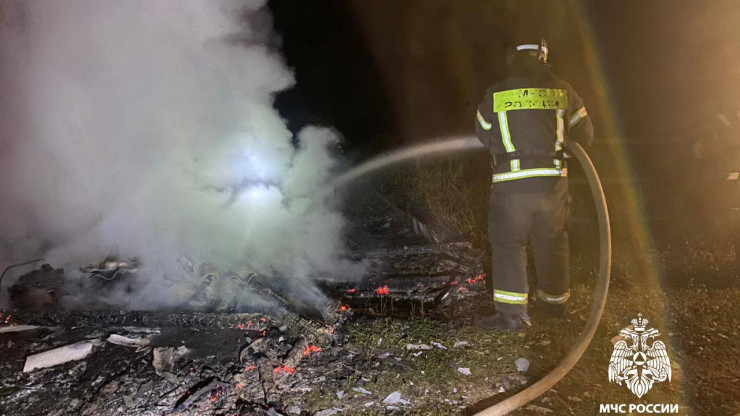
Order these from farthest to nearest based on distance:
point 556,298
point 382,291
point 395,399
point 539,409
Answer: point 382,291, point 556,298, point 395,399, point 539,409

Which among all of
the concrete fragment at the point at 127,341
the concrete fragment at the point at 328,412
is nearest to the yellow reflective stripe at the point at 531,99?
the concrete fragment at the point at 328,412

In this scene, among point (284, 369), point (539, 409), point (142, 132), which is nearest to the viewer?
point (539, 409)

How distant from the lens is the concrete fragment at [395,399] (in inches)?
99.6

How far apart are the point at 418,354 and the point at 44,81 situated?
5.74 m

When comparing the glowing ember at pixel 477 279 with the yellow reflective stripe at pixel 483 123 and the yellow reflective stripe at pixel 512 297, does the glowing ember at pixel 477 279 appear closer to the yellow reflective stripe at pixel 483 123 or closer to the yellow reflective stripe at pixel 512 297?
the yellow reflective stripe at pixel 512 297

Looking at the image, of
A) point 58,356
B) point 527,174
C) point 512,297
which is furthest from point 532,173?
point 58,356

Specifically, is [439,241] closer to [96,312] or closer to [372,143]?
[96,312]

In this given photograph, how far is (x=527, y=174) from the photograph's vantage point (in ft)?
10.4

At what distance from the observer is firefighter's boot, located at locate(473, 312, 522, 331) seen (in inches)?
129

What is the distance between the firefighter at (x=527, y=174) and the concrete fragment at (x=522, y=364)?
0.39 meters

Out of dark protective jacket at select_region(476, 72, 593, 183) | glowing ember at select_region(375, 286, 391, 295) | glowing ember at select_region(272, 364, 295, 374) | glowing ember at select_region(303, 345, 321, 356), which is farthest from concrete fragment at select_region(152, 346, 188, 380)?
dark protective jacket at select_region(476, 72, 593, 183)

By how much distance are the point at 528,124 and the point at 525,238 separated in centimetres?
89

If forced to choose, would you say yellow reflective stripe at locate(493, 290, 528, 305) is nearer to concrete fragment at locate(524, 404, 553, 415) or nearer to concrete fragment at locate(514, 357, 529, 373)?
concrete fragment at locate(514, 357, 529, 373)

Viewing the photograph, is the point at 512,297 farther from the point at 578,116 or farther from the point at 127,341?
the point at 127,341
